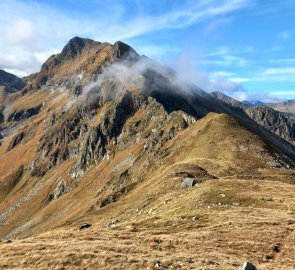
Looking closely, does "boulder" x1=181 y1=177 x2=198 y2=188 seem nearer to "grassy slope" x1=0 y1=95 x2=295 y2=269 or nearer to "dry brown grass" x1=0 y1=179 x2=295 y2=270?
"grassy slope" x1=0 y1=95 x2=295 y2=269

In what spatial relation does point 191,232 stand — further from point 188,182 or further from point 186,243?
point 188,182

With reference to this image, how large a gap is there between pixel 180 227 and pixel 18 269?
2511cm

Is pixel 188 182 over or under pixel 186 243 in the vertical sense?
over

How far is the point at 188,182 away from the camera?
94938 millimetres

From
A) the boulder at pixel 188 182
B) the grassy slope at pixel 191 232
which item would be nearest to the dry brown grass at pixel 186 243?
the grassy slope at pixel 191 232

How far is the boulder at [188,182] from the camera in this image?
9309 cm

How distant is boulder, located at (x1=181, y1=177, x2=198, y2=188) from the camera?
305ft

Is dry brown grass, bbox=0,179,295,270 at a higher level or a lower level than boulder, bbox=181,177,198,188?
lower

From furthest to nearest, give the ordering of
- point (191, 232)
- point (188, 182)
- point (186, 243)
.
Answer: point (188, 182)
point (191, 232)
point (186, 243)

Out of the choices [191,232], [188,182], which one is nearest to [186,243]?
[191,232]

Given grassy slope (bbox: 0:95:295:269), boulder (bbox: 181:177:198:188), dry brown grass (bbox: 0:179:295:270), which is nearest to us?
dry brown grass (bbox: 0:179:295:270)

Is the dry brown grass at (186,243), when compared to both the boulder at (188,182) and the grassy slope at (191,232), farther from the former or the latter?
the boulder at (188,182)

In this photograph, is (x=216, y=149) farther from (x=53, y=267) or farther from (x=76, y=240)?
(x=53, y=267)

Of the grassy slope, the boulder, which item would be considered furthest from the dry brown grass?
the boulder
